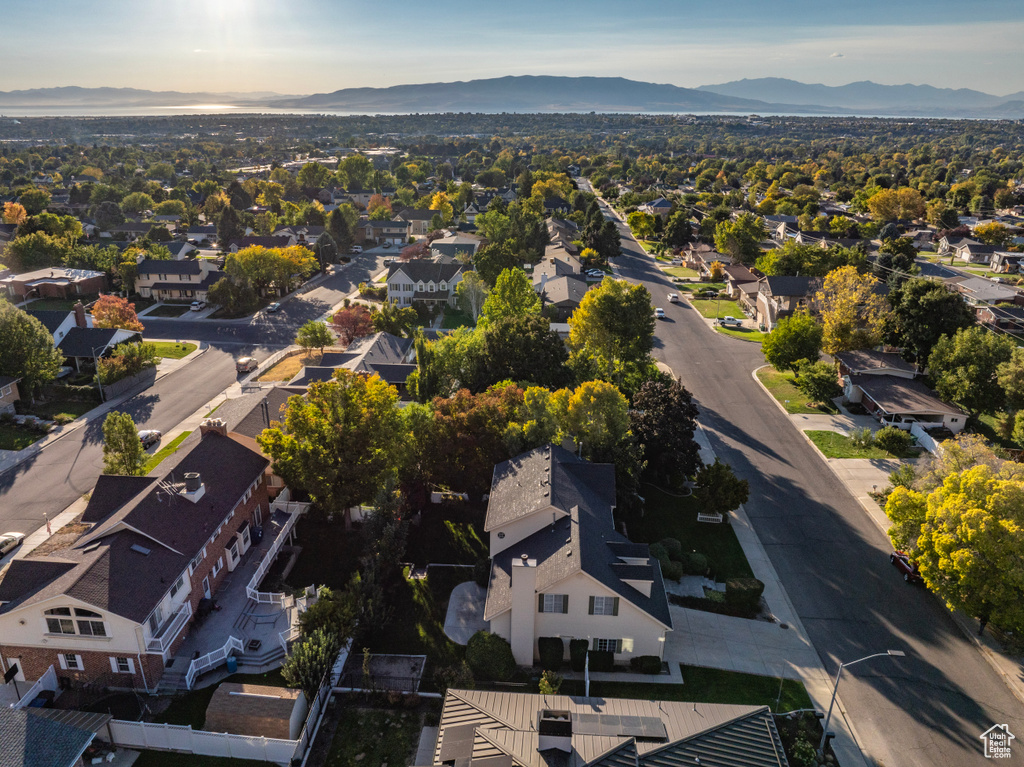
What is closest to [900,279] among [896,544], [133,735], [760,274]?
[760,274]

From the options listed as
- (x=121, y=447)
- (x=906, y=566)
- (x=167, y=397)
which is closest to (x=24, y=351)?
(x=167, y=397)

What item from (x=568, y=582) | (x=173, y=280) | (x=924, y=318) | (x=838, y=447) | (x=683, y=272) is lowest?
(x=838, y=447)

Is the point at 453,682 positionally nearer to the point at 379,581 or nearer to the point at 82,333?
the point at 379,581

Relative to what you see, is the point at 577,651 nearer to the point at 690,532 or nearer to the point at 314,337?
the point at 690,532

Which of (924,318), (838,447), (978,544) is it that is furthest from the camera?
(924,318)

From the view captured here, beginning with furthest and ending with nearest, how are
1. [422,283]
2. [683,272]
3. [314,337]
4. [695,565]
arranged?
[683,272]
[422,283]
[314,337]
[695,565]

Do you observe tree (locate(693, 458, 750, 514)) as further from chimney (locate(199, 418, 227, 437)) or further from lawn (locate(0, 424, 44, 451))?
lawn (locate(0, 424, 44, 451))
